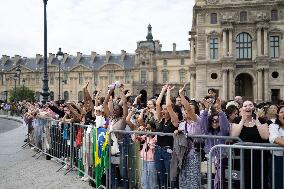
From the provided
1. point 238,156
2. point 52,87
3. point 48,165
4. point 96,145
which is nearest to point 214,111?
point 238,156

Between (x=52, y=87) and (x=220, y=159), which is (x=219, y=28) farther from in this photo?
(x=52, y=87)

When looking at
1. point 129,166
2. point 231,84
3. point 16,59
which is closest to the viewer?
point 129,166

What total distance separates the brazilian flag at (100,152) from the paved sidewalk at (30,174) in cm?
59

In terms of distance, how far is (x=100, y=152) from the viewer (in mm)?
8188

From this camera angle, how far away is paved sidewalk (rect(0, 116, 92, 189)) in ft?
28.7

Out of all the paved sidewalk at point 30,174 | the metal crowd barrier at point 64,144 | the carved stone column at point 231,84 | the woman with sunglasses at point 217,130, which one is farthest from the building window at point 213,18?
the woman with sunglasses at point 217,130

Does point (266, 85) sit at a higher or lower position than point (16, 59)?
lower

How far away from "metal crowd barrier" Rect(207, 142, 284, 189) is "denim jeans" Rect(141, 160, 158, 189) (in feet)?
4.88

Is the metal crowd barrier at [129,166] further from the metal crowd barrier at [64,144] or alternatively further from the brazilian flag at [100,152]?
the metal crowd barrier at [64,144]

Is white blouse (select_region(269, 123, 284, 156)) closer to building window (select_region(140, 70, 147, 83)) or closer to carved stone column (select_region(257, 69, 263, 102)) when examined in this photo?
carved stone column (select_region(257, 69, 263, 102))

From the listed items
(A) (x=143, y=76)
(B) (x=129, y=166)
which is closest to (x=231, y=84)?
(B) (x=129, y=166)

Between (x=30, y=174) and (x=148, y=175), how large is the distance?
13.9 ft

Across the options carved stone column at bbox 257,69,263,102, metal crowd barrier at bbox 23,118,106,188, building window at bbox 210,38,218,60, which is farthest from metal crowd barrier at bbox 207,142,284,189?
building window at bbox 210,38,218,60

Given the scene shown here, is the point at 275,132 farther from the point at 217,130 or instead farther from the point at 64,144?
the point at 64,144
